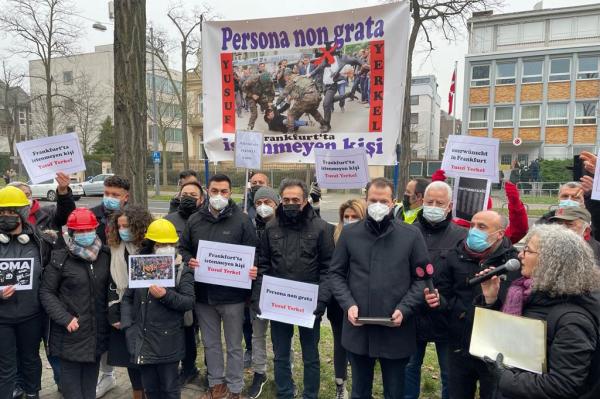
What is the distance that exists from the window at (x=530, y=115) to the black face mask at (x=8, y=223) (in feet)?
127

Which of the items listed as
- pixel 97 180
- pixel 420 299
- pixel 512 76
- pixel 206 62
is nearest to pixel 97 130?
pixel 97 180

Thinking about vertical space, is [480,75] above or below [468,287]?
above

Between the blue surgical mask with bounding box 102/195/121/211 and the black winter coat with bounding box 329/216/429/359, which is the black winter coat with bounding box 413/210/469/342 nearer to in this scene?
the black winter coat with bounding box 329/216/429/359

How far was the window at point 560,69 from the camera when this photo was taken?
3375 cm

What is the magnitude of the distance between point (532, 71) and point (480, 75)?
12.9 ft

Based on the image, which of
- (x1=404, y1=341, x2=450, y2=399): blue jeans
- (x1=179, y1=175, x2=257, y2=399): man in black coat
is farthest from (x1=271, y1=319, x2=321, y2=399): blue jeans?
(x1=404, y1=341, x2=450, y2=399): blue jeans

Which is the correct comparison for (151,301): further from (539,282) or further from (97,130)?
(97,130)

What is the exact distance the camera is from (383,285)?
322 cm

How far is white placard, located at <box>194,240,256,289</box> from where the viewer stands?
3871mm

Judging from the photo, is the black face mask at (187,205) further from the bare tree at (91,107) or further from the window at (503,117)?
the window at (503,117)

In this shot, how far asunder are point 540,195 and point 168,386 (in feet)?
76.8

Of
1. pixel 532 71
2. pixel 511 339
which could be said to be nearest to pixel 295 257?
pixel 511 339

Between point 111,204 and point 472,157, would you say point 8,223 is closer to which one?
point 111,204

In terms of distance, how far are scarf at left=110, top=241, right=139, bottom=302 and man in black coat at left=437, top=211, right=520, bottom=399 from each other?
2.57m
